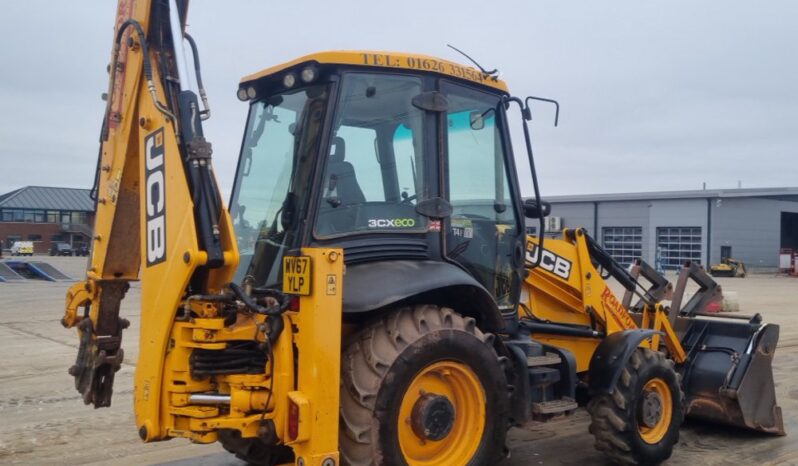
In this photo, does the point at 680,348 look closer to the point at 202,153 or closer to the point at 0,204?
the point at 202,153

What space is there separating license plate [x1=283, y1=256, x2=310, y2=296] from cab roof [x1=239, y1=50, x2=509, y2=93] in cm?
120

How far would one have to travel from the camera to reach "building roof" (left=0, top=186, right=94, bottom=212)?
245 feet

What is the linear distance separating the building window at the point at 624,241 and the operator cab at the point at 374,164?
145ft

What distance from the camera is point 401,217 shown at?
4.55 m

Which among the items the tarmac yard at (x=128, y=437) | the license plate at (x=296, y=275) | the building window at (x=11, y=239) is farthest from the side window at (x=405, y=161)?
Result: the building window at (x=11, y=239)

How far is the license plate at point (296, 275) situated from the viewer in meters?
3.80

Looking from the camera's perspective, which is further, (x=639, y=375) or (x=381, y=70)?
(x=639, y=375)

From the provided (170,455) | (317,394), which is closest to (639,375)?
(317,394)

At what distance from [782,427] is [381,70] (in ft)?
15.8

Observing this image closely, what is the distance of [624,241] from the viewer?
48781 millimetres

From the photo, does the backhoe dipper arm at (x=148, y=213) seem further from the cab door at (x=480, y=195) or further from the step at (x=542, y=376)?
the step at (x=542, y=376)

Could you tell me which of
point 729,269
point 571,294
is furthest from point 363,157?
point 729,269

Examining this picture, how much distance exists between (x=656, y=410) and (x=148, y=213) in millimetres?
3972

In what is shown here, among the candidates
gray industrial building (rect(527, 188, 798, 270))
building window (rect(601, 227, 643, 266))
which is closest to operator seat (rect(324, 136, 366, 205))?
gray industrial building (rect(527, 188, 798, 270))
